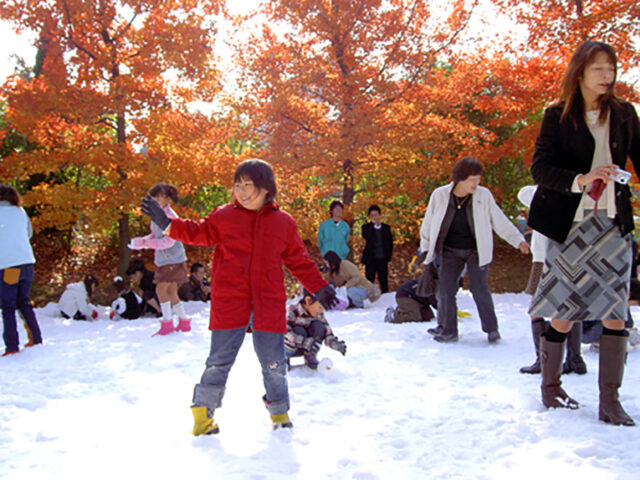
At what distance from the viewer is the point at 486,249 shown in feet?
18.2

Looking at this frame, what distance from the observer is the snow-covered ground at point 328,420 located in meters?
2.65

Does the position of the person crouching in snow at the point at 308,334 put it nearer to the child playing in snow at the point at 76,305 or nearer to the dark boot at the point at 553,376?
the dark boot at the point at 553,376

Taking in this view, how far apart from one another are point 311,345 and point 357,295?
4.04m

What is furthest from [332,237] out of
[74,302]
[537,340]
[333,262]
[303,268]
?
[303,268]

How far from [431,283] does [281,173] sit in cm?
534

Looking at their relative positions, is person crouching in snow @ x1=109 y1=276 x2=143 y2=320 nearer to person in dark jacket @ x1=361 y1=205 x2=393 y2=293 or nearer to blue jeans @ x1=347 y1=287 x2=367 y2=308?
blue jeans @ x1=347 y1=287 x2=367 y2=308

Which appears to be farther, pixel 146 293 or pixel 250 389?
pixel 146 293

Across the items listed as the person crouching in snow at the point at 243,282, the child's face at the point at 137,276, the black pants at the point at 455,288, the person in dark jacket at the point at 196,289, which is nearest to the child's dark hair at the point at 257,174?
the person crouching in snow at the point at 243,282

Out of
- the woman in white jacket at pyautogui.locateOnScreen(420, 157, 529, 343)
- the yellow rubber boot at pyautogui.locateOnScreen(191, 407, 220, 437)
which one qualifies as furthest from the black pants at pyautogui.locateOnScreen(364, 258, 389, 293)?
the yellow rubber boot at pyautogui.locateOnScreen(191, 407, 220, 437)

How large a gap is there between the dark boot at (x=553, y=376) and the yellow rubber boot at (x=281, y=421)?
1.56 meters

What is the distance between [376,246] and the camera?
983 centimetres

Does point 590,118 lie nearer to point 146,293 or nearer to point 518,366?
point 518,366

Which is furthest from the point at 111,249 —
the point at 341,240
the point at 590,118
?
the point at 590,118

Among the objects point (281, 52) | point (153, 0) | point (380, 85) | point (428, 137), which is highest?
point (153, 0)
